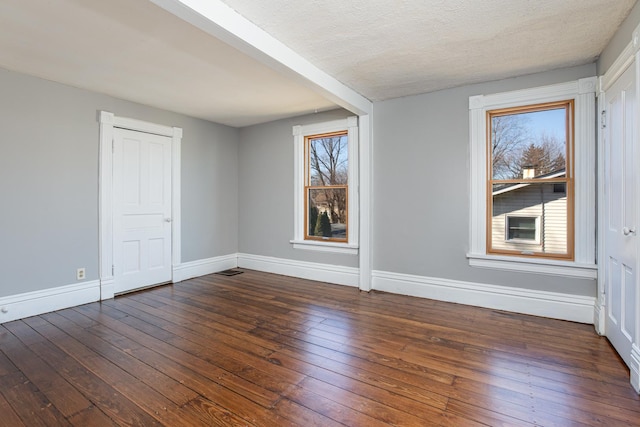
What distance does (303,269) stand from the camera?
16.3 ft

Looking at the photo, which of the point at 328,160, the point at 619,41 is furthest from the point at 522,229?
the point at 328,160

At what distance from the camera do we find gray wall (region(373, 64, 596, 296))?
3590mm

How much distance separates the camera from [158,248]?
4.56 metres

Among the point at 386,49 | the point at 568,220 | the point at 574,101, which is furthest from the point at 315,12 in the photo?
the point at 568,220

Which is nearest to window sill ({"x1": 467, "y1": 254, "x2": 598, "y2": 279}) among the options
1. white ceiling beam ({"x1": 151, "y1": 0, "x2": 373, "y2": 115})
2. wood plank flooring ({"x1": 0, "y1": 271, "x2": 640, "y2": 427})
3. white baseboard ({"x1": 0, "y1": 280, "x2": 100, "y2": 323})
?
wood plank flooring ({"x1": 0, "y1": 271, "x2": 640, "y2": 427})

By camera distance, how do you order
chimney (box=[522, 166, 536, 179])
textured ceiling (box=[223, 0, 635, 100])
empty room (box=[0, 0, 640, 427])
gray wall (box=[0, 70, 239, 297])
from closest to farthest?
empty room (box=[0, 0, 640, 427])
textured ceiling (box=[223, 0, 635, 100])
gray wall (box=[0, 70, 239, 297])
chimney (box=[522, 166, 536, 179])

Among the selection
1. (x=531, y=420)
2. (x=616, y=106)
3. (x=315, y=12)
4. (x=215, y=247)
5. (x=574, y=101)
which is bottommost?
(x=531, y=420)

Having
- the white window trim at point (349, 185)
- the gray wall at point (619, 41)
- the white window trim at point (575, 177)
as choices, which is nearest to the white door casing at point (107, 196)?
the white window trim at point (349, 185)

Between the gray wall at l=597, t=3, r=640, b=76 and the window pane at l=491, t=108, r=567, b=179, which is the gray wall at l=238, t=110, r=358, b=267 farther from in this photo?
the gray wall at l=597, t=3, r=640, b=76

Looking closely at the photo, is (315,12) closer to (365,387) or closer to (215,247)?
(365,387)

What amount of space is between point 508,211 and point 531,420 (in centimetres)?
228

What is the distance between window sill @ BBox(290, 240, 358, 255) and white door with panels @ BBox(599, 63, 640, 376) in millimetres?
2672

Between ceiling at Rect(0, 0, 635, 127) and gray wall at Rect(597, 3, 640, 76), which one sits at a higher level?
ceiling at Rect(0, 0, 635, 127)

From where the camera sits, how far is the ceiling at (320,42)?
217 centimetres
